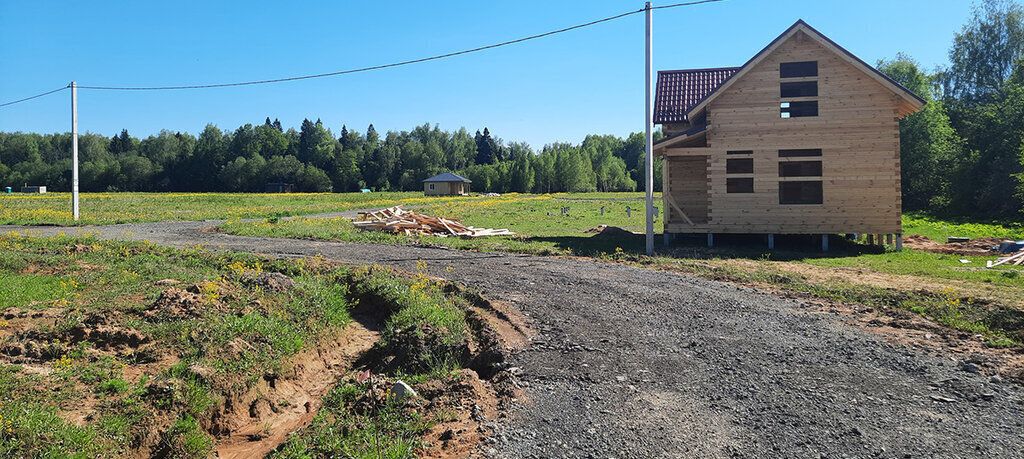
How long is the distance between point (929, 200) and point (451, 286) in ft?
142

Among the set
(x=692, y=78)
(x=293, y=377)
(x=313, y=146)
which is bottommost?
(x=293, y=377)

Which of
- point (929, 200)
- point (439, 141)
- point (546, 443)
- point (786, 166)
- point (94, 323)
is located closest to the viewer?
point (546, 443)

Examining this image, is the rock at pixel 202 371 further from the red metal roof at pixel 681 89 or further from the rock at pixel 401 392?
the red metal roof at pixel 681 89

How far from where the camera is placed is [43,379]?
21.0 feet

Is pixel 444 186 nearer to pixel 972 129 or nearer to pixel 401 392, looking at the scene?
pixel 972 129

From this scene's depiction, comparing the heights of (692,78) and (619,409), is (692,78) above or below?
above

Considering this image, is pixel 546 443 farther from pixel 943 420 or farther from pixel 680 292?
pixel 680 292

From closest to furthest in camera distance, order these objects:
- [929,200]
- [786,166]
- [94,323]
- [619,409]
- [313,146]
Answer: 1. [619,409]
2. [94,323]
3. [786,166]
4. [929,200]
5. [313,146]

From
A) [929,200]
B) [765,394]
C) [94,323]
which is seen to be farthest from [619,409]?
[929,200]

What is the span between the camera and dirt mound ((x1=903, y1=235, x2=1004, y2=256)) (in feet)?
63.7

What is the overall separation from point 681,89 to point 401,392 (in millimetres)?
24118

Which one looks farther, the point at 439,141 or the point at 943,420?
the point at 439,141

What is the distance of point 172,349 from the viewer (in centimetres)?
761

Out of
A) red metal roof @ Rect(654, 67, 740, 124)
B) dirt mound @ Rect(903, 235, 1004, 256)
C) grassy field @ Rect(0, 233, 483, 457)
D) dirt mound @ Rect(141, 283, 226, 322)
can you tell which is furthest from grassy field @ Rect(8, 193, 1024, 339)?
dirt mound @ Rect(141, 283, 226, 322)
